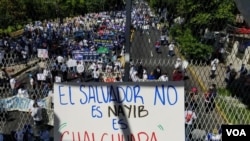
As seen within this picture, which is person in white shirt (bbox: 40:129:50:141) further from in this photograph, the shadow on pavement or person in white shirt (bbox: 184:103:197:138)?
the shadow on pavement

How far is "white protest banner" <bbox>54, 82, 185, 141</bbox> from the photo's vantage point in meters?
2.77

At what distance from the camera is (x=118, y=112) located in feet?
9.15

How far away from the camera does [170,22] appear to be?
493cm

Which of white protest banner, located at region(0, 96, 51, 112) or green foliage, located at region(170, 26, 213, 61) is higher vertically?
green foliage, located at region(170, 26, 213, 61)

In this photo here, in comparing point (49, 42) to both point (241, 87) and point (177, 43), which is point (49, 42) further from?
point (241, 87)

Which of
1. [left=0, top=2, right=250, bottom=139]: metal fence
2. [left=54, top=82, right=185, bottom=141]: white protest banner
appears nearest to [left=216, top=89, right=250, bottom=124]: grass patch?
[left=0, top=2, right=250, bottom=139]: metal fence

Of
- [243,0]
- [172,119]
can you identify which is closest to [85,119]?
[172,119]

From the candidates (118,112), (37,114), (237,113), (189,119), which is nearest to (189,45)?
(237,113)

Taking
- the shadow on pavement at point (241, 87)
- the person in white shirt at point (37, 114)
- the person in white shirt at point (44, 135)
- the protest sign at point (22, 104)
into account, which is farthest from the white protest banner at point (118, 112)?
the shadow on pavement at point (241, 87)

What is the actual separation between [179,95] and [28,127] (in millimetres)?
2310

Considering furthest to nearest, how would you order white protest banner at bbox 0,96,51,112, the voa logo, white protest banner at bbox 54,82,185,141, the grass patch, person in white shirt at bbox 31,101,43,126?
white protest banner at bbox 0,96,51,112, the grass patch, person in white shirt at bbox 31,101,43,126, white protest banner at bbox 54,82,185,141, the voa logo

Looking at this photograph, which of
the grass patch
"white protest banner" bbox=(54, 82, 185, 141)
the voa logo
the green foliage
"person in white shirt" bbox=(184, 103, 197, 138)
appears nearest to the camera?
the voa logo

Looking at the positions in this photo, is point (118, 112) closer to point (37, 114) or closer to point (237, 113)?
point (37, 114)

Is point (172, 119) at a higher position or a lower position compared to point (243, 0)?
lower
